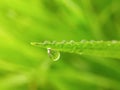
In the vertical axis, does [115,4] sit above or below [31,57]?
above

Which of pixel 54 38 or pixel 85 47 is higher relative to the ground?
pixel 54 38

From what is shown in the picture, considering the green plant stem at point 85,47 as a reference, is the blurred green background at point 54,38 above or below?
above

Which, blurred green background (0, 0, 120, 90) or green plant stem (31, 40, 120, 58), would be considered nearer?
green plant stem (31, 40, 120, 58)

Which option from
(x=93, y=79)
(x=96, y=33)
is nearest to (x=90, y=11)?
(x=96, y=33)

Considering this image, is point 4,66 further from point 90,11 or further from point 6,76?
point 90,11

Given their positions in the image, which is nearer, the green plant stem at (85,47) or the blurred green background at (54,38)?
the green plant stem at (85,47)

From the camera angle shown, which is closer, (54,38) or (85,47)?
(85,47)

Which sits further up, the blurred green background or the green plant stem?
the blurred green background
